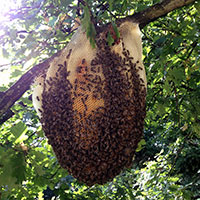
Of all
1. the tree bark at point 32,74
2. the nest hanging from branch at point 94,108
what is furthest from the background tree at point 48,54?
the nest hanging from branch at point 94,108

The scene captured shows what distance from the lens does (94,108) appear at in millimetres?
1709

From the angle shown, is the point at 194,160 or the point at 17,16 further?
the point at 194,160

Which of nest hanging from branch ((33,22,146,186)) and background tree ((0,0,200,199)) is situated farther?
background tree ((0,0,200,199))

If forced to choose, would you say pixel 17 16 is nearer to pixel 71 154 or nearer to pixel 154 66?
pixel 71 154

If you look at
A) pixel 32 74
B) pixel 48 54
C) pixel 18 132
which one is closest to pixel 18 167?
pixel 18 132

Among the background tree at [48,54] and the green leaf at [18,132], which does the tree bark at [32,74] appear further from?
the green leaf at [18,132]

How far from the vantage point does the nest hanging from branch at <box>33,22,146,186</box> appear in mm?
1684

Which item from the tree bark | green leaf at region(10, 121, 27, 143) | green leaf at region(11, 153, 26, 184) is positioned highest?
the tree bark

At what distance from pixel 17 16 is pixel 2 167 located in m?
1.19

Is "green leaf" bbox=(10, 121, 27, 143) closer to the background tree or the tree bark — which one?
the background tree

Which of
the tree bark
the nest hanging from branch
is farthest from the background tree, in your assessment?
the nest hanging from branch

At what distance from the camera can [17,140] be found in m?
1.91

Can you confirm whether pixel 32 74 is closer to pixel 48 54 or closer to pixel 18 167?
pixel 18 167

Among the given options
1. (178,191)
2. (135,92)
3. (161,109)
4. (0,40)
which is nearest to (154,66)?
(161,109)
